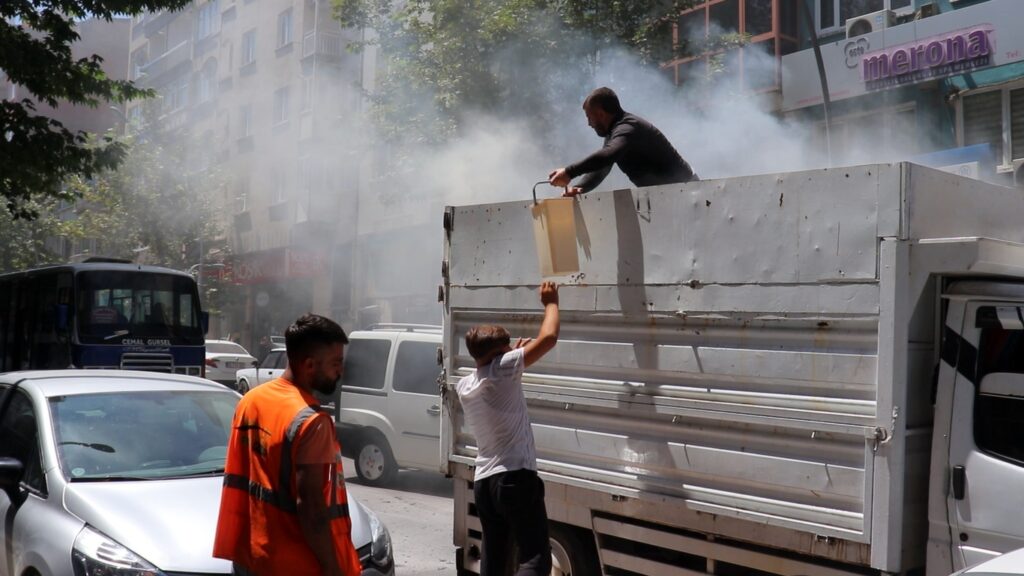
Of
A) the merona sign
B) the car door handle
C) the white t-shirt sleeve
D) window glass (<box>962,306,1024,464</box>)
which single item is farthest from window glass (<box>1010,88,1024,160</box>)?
the white t-shirt sleeve

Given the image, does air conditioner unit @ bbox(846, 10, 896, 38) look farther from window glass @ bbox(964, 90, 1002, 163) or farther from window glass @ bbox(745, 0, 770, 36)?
window glass @ bbox(964, 90, 1002, 163)

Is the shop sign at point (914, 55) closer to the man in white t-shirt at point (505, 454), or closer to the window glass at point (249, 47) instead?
the man in white t-shirt at point (505, 454)

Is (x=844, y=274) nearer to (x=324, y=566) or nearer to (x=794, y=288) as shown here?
(x=794, y=288)

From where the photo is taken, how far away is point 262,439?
2758 millimetres

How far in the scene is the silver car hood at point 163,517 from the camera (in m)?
3.67

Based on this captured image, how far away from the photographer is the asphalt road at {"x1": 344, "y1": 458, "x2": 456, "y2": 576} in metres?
6.67

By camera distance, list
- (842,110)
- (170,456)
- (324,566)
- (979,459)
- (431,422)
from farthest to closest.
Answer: (842,110), (431,422), (170,456), (979,459), (324,566)

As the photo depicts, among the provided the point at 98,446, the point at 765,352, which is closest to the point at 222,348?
the point at 98,446

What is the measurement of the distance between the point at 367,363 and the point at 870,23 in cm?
982

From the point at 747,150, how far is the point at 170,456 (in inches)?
428

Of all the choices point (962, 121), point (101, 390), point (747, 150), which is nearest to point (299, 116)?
point (747, 150)

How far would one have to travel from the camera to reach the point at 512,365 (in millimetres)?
4207

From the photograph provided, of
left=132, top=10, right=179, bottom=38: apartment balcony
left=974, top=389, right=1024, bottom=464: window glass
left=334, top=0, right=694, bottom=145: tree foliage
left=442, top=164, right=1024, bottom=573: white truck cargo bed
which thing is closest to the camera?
left=974, top=389, right=1024, bottom=464: window glass

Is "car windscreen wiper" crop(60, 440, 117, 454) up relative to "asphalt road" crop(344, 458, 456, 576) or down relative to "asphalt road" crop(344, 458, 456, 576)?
up
